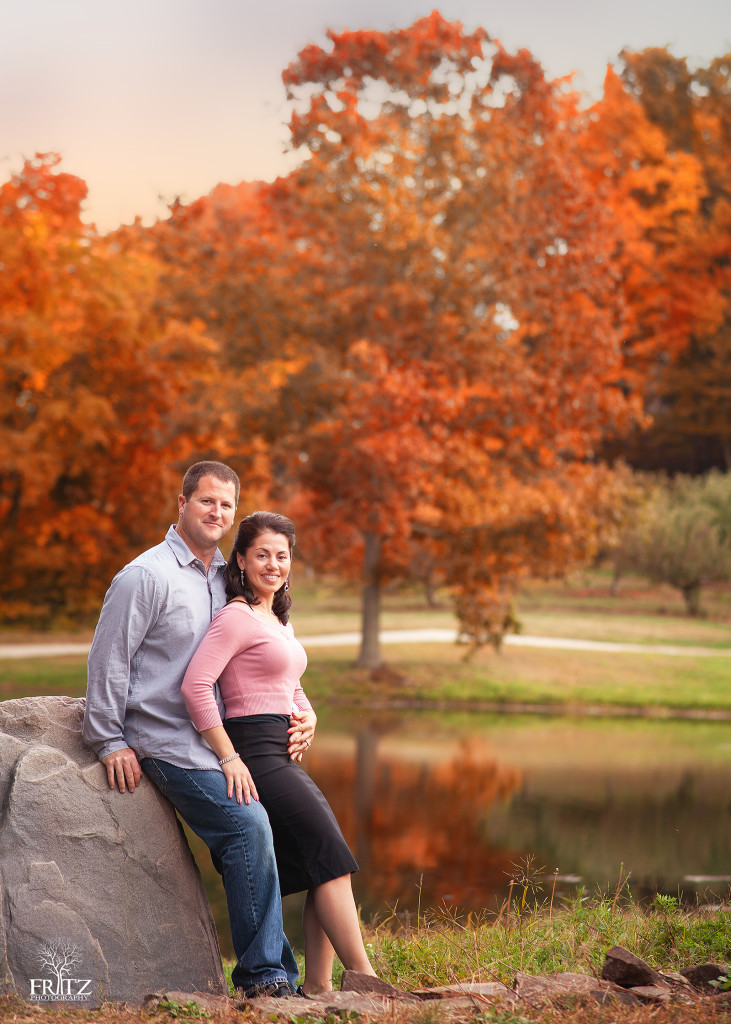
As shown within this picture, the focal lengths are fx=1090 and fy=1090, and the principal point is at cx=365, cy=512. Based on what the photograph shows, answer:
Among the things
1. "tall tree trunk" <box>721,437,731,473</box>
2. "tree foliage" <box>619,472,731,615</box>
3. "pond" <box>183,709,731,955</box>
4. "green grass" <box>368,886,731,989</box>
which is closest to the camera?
"green grass" <box>368,886,731,989</box>

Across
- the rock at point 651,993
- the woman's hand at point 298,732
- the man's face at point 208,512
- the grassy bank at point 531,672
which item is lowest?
the grassy bank at point 531,672

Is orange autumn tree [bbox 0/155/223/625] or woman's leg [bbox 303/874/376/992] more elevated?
orange autumn tree [bbox 0/155/223/625]

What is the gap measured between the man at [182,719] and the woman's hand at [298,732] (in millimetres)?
16

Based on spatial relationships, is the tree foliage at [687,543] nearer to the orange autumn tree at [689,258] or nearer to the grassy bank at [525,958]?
the orange autumn tree at [689,258]

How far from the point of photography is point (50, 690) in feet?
50.0

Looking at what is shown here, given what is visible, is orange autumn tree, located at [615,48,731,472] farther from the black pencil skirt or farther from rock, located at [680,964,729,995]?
the black pencil skirt

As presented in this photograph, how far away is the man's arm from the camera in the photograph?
12.7 ft

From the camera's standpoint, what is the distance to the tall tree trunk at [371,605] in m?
16.6

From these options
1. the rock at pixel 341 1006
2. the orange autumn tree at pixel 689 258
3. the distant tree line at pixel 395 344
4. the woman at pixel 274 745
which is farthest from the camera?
the orange autumn tree at pixel 689 258

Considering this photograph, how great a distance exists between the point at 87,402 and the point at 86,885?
45.1 feet

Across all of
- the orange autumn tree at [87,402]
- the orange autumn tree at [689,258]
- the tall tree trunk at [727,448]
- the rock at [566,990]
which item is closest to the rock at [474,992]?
the rock at [566,990]

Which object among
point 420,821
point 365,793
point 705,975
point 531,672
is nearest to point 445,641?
point 531,672

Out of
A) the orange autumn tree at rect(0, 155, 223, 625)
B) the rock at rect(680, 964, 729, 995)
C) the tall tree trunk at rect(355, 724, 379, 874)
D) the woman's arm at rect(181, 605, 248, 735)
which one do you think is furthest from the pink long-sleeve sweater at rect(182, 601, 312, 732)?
the orange autumn tree at rect(0, 155, 223, 625)

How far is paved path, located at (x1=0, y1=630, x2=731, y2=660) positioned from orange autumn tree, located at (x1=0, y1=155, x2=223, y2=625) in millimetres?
1560
